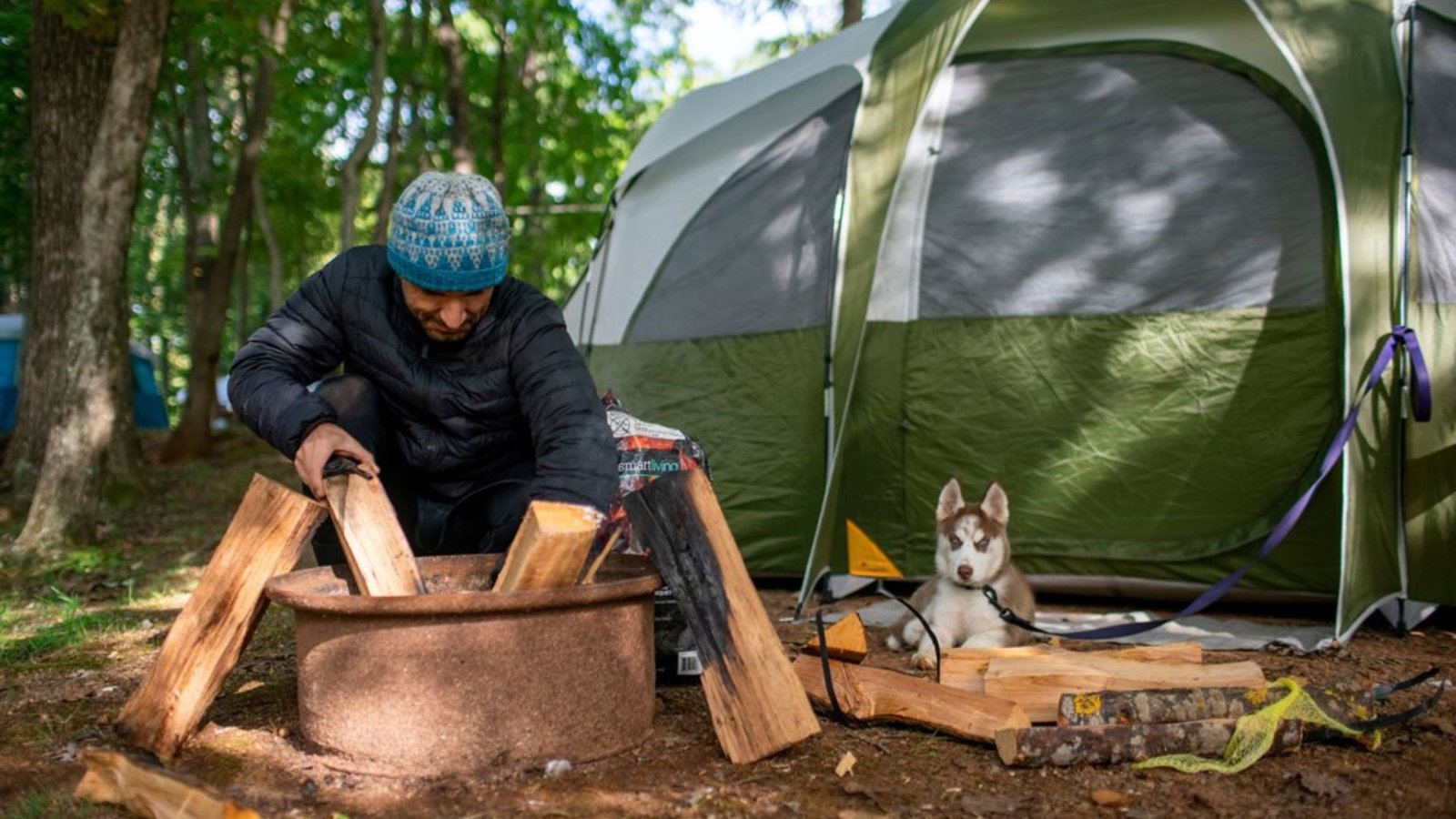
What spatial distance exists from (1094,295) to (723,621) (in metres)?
2.74

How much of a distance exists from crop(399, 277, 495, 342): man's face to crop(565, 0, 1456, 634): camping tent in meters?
2.19

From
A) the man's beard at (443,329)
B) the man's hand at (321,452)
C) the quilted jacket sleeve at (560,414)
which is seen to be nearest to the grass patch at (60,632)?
the man's hand at (321,452)

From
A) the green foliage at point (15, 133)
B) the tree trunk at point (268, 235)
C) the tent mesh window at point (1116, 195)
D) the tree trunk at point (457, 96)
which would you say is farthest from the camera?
the tree trunk at point (268, 235)

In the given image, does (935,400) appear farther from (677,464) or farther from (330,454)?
(330,454)

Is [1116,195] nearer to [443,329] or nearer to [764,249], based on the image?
[764,249]

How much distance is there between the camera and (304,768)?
8.27ft

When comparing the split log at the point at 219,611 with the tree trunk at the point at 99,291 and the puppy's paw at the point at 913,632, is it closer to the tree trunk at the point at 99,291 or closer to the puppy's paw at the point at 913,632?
the puppy's paw at the point at 913,632

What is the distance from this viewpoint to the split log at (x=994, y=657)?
3.15 m

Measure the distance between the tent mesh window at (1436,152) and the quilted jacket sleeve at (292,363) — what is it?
368 centimetres

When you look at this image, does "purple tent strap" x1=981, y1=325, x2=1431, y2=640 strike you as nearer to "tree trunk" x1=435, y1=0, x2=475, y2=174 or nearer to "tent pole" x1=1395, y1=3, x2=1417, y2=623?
"tent pole" x1=1395, y1=3, x2=1417, y2=623

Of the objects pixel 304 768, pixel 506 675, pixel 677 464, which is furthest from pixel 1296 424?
pixel 304 768

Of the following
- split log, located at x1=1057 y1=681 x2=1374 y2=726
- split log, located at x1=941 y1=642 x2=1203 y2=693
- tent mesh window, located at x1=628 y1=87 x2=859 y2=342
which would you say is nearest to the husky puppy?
split log, located at x1=941 y1=642 x2=1203 y2=693

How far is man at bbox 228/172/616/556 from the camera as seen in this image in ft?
8.93

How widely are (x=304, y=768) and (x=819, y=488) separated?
2.79 m
